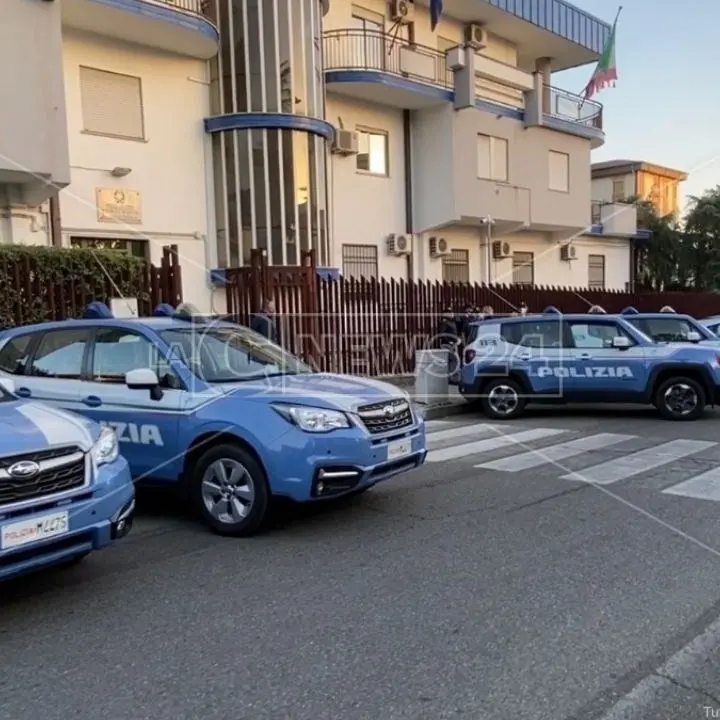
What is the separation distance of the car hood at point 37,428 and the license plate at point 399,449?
2.32 m

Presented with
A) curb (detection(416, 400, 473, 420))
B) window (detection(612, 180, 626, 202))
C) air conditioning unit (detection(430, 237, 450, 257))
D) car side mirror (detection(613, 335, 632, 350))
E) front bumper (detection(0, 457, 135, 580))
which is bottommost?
curb (detection(416, 400, 473, 420))

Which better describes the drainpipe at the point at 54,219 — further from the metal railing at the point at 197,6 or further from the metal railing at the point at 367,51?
the metal railing at the point at 367,51

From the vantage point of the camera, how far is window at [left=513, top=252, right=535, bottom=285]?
2598cm

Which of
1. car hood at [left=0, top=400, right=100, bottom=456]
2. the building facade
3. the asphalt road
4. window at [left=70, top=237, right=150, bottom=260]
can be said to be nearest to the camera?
the asphalt road

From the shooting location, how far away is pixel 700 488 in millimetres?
7039

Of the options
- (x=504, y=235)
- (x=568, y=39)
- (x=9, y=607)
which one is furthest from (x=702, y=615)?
(x=568, y=39)

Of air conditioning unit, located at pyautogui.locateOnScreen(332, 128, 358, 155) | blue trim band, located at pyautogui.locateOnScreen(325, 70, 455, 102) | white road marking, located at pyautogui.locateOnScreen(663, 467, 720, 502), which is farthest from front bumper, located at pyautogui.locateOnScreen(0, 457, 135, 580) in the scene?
blue trim band, located at pyautogui.locateOnScreen(325, 70, 455, 102)

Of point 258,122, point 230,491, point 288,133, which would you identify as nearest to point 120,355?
point 230,491

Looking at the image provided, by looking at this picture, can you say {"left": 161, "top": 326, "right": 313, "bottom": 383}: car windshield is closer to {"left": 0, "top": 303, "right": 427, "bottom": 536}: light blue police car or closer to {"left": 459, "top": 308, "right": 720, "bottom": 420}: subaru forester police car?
{"left": 0, "top": 303, "right": 427, "bottom": 536}: light blue police car

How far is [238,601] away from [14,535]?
1347 mm

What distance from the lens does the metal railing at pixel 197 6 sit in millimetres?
15166

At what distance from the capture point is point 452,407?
12984mm

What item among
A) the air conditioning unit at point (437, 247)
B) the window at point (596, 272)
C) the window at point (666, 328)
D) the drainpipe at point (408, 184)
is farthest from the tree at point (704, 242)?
the window at point (666, 328)

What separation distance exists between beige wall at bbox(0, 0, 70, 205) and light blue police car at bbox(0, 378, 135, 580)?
898 cm
